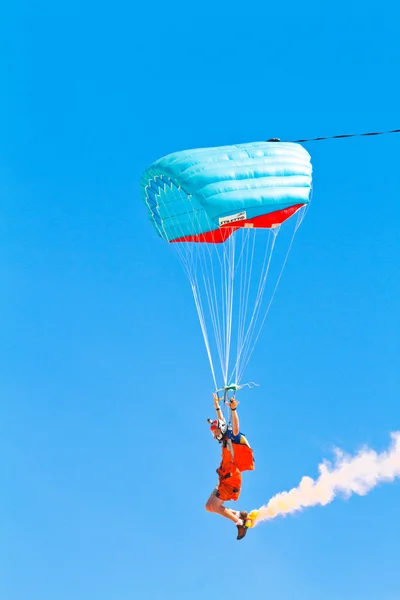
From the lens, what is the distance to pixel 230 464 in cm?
1448

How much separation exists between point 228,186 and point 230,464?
5631 millimetres

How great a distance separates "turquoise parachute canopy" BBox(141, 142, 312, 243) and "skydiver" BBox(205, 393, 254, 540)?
3859 mm

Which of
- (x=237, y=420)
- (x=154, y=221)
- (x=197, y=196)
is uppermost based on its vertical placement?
(x=154, y=221)

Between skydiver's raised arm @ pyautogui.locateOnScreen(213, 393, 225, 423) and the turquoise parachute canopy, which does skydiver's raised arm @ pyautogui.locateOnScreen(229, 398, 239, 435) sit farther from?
the turquoise parachute canopy

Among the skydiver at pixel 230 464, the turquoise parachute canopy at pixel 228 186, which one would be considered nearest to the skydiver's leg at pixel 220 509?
the skydiver at pixel 230 464

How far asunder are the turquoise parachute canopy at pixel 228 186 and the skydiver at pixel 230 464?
3.86 meters

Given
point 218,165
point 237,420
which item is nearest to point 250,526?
point 237,420

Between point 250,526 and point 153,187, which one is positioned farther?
point 153,187

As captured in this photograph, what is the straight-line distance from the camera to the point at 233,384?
14.5 meters

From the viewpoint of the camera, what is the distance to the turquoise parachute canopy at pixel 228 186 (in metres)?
15.1

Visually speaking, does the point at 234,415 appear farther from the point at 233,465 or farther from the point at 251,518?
the point at 251,518

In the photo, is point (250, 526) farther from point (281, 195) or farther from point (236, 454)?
point (281, 195)

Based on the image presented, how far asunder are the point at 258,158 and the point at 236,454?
628 centimetres

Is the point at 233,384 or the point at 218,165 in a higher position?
the point at 218,165
